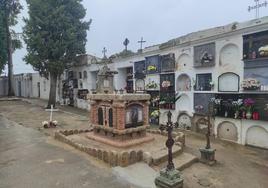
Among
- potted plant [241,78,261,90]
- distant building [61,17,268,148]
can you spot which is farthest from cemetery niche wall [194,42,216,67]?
potted plant [241,78,261,90]

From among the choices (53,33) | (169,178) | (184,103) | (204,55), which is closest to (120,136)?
(169,178)

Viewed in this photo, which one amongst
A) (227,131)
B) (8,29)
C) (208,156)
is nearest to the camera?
(208,156)

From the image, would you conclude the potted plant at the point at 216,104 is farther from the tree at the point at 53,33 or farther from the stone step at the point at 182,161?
the tree at the point at 53,33

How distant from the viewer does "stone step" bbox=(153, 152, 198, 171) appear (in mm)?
6743

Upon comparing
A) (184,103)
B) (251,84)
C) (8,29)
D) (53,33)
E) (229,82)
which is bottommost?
(184,103)

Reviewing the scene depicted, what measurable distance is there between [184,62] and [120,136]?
6164 millimetres

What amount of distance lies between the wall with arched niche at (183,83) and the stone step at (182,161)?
17.3 feet

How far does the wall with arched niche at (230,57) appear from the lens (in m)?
10.2

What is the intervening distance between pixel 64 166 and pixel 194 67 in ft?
26.2

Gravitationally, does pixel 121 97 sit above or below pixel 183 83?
below

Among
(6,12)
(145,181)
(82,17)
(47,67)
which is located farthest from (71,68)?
(145,181)

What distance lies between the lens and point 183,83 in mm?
12719

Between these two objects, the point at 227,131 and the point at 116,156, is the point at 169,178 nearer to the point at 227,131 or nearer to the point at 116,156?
the point at 116,156

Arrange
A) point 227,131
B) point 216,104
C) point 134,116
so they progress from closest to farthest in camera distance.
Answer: point 134,116 → point 227,131 → point 216,104
